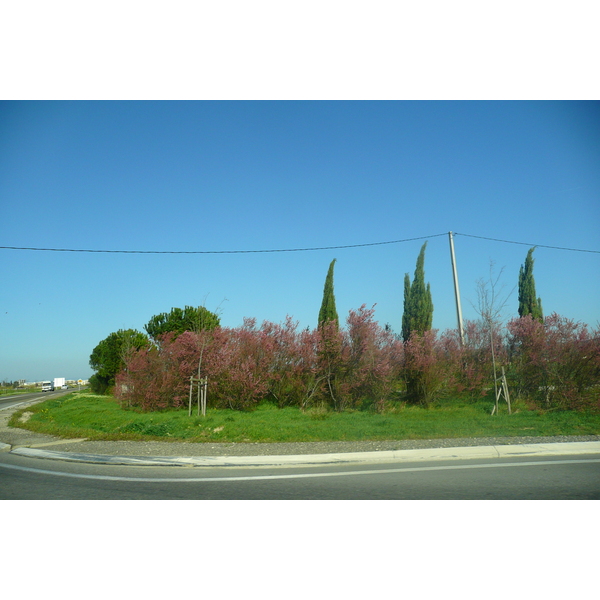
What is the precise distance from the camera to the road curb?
29.3 feet

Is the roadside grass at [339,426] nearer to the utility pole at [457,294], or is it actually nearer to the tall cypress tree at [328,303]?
the utility pole at [457,294]

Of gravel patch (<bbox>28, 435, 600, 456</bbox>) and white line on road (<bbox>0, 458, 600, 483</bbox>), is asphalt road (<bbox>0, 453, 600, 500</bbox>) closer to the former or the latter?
white line on road (<bbox>0, 458, 600, 483</bbox>)

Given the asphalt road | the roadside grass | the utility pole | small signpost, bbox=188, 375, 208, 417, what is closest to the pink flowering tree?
the roadside grass

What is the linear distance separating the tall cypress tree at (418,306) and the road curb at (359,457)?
402 inches

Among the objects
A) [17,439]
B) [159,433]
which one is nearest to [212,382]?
[159,433]

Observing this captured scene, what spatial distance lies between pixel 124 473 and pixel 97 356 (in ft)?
115

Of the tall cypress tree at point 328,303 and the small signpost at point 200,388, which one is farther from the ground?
the tall cypress tree at point 328,303

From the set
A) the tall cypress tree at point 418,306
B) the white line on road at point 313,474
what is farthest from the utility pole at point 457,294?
the white line on road at point 313,474

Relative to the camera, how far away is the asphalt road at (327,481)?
20.7 ft

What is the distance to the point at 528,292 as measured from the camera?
25562 millimetres

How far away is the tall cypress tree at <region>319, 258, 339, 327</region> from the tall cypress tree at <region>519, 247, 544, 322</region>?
1172 centimetres

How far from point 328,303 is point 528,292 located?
501 inches

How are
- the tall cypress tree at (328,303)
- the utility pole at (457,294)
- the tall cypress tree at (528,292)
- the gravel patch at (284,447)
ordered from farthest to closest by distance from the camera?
the tall cypress tree at (528,292)
the tall cypress tree at (328,303)
the utility pole at (457,294)
the gravel patch at (284,447)
